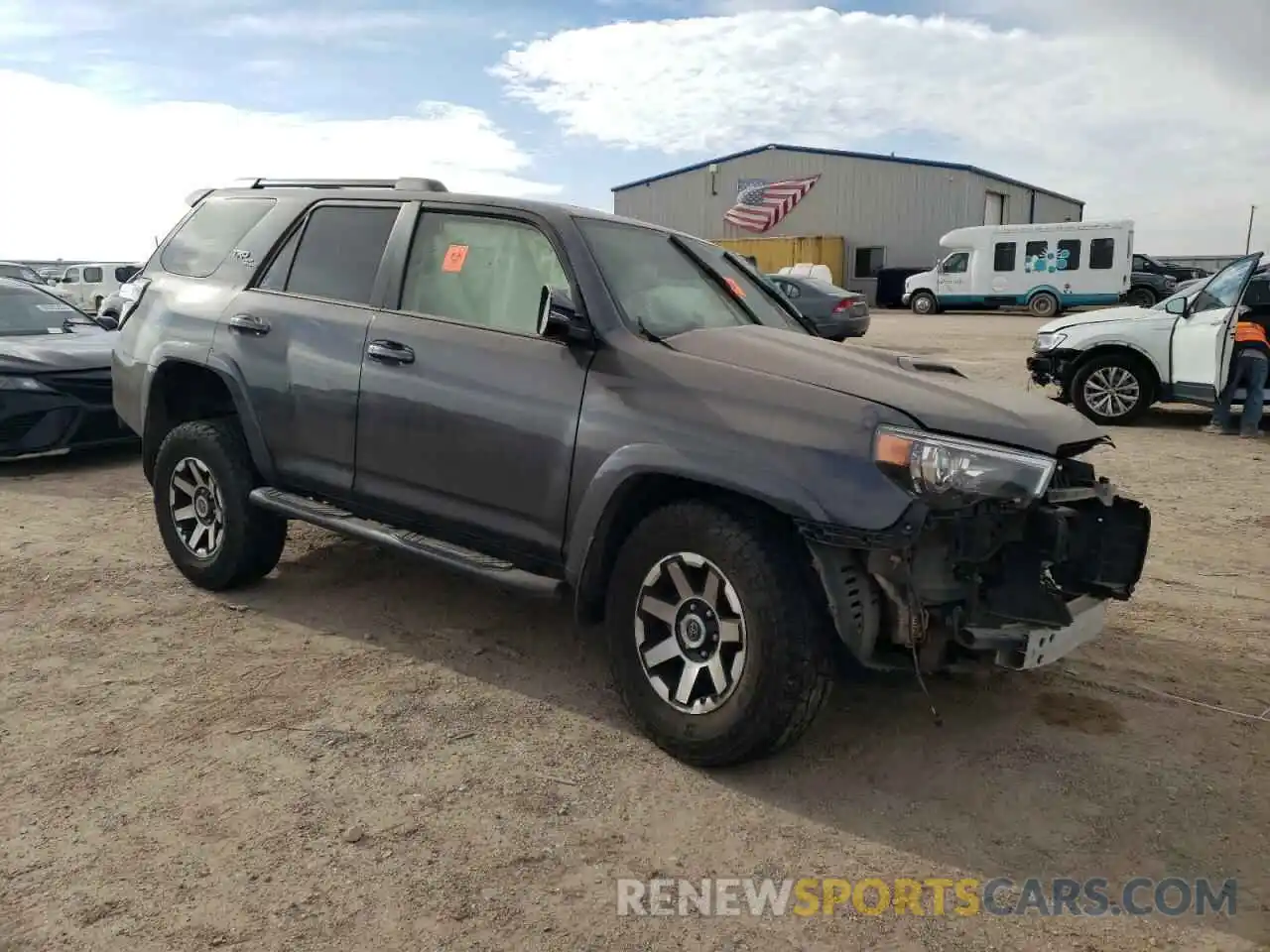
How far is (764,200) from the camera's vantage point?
40844 millimetres

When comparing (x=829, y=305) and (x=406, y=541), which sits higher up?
(x=829, y=305)

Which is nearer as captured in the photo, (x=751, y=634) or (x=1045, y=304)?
(x=751, y=634)

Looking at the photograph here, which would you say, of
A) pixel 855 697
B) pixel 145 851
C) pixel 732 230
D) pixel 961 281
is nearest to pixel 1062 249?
pixel 961 281

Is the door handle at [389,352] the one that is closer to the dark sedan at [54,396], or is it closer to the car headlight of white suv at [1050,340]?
the dark sedan at [54,396]

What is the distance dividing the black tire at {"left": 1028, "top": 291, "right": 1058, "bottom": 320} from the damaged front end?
88.5 ft

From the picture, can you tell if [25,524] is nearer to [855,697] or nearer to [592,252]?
[592,252]

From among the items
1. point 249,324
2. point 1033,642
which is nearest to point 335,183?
point 249,324

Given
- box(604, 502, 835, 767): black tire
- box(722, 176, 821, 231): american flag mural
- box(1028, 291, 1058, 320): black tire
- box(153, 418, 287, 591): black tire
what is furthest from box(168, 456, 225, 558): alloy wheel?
box(722, 176, 821, 231): american flag mural

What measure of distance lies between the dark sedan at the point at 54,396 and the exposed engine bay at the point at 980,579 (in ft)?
21.8

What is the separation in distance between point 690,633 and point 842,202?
38.8m

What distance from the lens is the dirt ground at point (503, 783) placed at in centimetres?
247

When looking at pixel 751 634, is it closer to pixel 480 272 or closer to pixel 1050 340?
pixel 480 272

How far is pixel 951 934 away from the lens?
96.3 inches

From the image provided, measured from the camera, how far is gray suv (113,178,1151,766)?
2926 mm
